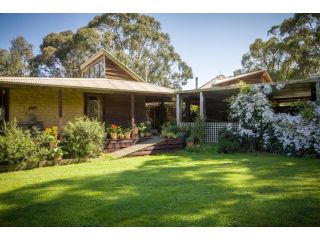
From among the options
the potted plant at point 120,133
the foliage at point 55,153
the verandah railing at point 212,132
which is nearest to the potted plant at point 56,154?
the foliage at point 55,153

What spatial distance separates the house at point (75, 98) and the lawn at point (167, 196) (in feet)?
16.2

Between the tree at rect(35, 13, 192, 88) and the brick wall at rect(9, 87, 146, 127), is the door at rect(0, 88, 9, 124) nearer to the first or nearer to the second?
the brick wall at rect(9, 87, 146, 127)

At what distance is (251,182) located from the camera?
603 centimetres

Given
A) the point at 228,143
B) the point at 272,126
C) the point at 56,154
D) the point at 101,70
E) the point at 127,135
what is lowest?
the point at 56,154

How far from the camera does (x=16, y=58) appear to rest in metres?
39.7

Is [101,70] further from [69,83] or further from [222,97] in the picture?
[222,97]

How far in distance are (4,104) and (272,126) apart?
1297 centimetres

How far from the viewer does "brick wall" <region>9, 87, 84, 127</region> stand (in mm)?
12414

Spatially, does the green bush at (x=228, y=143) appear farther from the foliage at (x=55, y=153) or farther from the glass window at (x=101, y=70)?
the glass window at (x=101, y=70)

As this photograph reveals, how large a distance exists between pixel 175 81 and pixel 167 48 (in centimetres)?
532

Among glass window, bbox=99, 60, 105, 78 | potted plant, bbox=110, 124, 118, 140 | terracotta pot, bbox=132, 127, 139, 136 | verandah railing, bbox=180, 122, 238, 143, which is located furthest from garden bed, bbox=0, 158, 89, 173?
glass window, bbox=99, 60, 105, 78

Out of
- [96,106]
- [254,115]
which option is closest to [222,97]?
[254,115]
